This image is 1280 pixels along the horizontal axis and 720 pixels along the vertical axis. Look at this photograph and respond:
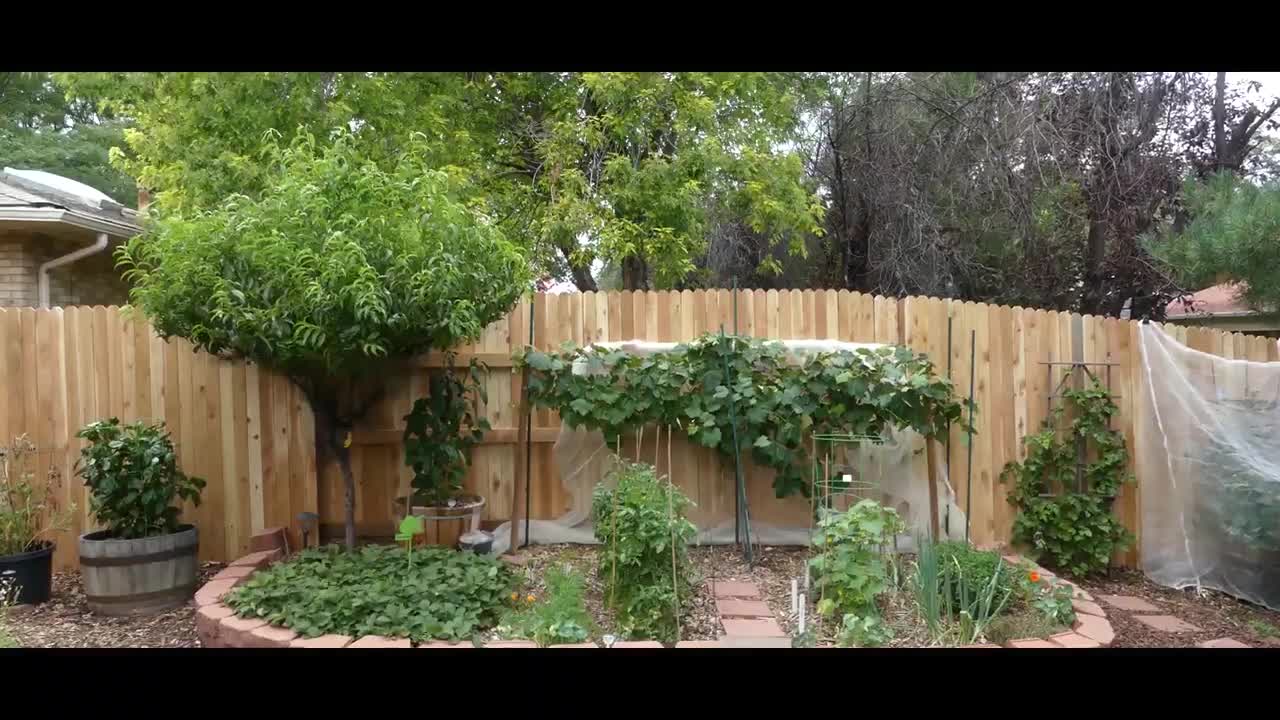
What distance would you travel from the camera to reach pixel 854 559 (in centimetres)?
353

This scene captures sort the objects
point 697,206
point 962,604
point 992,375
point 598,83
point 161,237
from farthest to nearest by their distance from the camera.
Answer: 1. point 697,206
2. point 598,83
3. point 992,375
4. point 161,237
5. point 962,604

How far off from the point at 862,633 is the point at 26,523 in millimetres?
4311

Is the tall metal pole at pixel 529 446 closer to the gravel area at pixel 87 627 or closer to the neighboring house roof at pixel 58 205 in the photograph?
the gravel area at pixel 87 627

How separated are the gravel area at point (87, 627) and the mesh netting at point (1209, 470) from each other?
5.24m

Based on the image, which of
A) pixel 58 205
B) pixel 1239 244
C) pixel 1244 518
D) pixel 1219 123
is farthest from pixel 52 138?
pixel 1219 123

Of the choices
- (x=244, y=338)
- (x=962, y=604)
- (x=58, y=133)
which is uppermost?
(x=58, y=133)

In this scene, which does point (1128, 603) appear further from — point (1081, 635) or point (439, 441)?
point (439, 441)

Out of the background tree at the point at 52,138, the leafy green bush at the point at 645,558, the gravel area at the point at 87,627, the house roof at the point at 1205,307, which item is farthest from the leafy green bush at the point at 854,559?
the background tree at the point at 52,138

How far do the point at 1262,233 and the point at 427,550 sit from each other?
5530 millimetres

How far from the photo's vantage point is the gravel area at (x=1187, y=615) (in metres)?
3.80

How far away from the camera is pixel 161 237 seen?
371 cm
